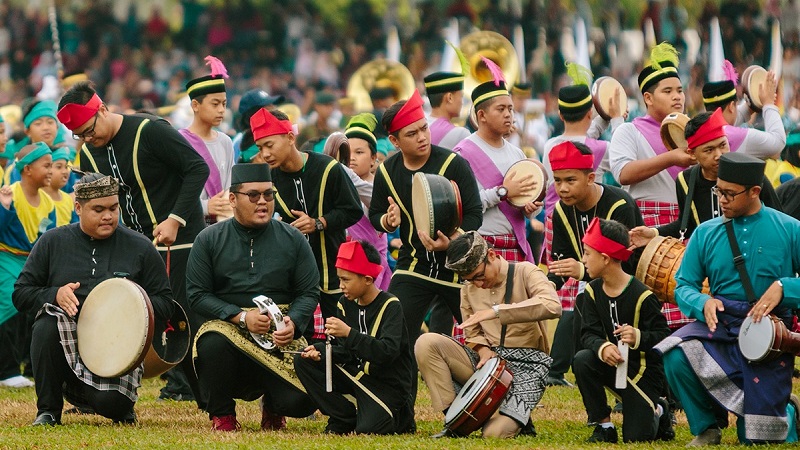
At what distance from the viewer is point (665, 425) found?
9.24 m

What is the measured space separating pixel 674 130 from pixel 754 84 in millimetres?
1648

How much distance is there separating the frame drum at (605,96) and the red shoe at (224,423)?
4333 millimetres

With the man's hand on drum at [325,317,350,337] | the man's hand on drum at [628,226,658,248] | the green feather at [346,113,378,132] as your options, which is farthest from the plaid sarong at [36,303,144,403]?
the green feather at [346,113,378,132]

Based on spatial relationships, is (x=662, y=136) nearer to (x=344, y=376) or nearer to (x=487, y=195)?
(x=487, y=195)

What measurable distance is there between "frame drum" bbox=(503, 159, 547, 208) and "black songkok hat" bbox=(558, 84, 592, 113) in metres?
1.24

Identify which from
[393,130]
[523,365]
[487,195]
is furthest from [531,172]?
[523,365]

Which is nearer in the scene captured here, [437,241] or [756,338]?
[756,338]

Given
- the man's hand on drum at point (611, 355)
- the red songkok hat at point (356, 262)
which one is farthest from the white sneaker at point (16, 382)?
the man's hand on drum at point (611, 355)

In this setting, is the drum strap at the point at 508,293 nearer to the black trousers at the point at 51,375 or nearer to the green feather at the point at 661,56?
the black trousers at the point at 51,375

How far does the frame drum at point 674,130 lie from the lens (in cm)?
1078

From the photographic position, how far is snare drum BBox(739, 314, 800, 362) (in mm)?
8516

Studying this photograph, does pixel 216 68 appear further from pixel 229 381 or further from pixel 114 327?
pixel 229 381

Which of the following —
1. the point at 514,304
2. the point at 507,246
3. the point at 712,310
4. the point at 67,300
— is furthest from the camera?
the point at 507,246

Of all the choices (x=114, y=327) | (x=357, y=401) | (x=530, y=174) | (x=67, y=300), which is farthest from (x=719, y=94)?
(x=67, y=300)
